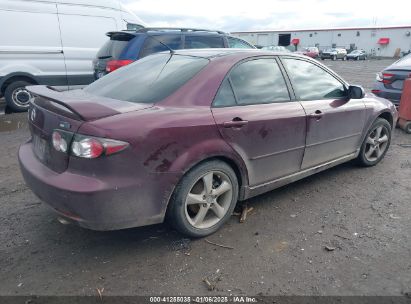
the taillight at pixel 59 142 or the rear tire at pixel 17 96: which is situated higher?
the taillight at pixel 59 142

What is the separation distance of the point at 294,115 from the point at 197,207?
4.37 ft

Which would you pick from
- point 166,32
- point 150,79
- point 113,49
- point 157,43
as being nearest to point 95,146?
point 150,79

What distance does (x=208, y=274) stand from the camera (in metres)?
2.57

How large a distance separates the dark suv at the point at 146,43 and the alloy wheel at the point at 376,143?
11.9ft

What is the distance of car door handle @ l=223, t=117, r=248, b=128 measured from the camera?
9.56ft

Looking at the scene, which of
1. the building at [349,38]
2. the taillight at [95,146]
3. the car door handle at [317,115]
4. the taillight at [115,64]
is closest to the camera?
the taillight at [95,146]

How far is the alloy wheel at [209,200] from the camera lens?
290cm

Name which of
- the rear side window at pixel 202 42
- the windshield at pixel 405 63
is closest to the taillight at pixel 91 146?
the rear side window at pixel 202 42

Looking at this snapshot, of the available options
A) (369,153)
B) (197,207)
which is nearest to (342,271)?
(197,207)

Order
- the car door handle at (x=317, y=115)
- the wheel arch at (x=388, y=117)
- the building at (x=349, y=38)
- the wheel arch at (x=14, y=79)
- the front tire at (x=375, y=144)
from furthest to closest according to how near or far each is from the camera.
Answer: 1. the building at (x=349, y=38)
2. the wheel arch at (x=14, y=79)
3. the wheel arch at (x=388, y=117)
4. the front tire at (x=375, y=144)
5. the car door handle at (x=317, y=115)

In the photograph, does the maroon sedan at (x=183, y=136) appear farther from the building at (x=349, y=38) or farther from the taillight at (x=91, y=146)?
the building at (x=349, y=38)

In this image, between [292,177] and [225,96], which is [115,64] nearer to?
[225,96]

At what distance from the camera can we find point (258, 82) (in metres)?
3.32

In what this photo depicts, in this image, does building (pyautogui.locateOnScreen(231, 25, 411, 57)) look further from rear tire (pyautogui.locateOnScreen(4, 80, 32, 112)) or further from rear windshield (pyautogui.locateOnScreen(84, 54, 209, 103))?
rear windshield (pyautogui.locateOnScreen(84, 54, 209, 103))
